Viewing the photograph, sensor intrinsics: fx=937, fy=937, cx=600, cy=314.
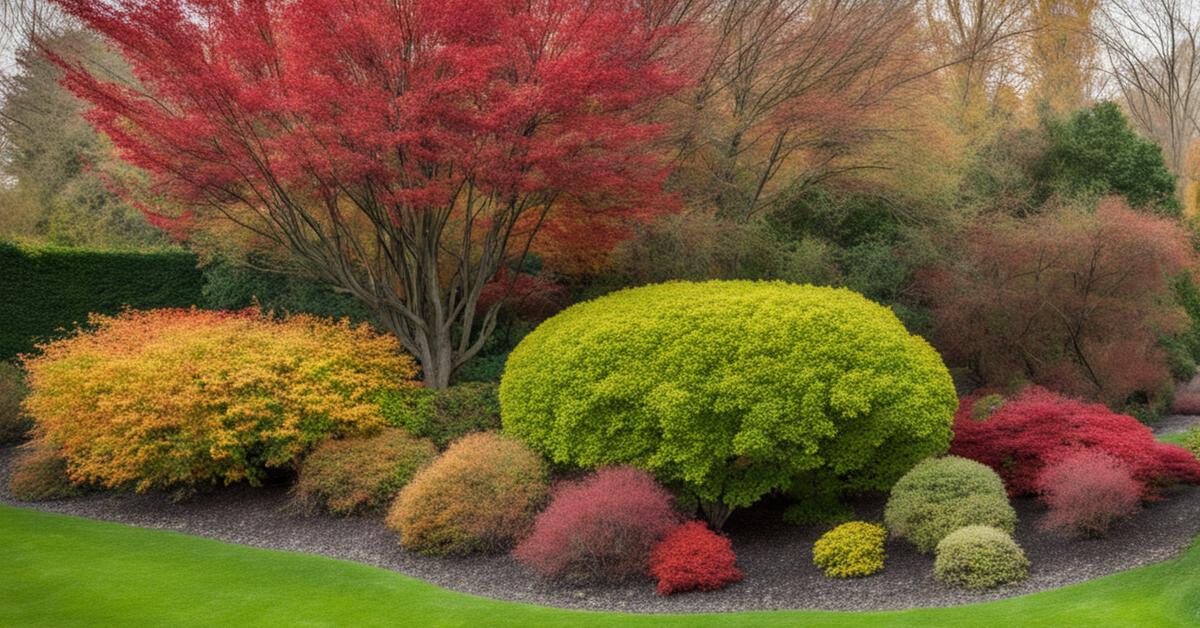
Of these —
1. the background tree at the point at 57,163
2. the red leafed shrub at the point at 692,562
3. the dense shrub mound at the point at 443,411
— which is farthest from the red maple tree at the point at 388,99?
the background tree at the point at 57,163

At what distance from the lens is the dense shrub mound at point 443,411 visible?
13.8m

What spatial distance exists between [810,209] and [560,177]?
6.75 m

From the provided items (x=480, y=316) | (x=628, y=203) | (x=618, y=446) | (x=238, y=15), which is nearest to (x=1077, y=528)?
(x=618, y=446)

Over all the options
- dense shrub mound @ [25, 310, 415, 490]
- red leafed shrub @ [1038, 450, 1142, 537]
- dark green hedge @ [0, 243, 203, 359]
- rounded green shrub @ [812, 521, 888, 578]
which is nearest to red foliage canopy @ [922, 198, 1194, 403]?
red leafed shrub @ [1038, 450, 1142, 537]

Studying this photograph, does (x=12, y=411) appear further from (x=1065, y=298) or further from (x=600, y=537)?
(x=1065, y=298)

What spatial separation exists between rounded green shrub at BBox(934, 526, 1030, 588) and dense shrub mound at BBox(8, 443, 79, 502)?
11.6 m

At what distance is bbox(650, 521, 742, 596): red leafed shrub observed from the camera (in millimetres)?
9602

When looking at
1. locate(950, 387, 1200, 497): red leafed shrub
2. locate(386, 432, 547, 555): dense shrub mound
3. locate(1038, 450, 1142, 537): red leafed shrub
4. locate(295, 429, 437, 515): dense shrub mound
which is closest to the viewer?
locate(1038, 450, 1142, 537): red leafed shrub

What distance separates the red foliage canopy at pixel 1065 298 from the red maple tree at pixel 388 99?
6.59 m

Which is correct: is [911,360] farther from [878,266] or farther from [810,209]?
[810,209]

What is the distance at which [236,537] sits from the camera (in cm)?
1198

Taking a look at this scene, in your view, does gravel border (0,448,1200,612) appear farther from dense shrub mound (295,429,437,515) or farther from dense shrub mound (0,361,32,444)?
dense shrub mound (0,361,32,444)

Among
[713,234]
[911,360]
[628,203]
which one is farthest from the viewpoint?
[713,234]

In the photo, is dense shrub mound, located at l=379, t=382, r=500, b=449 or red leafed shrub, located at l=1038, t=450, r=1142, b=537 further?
dense shrub mound, located at l=379, t=382, r=500, b=449
